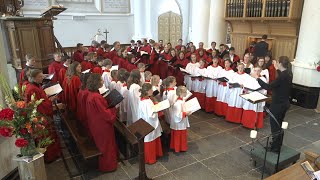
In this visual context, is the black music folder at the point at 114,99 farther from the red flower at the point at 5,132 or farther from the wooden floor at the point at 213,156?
the red flower at the point at 5,132

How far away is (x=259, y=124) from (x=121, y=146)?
345 cm

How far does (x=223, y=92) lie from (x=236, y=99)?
0.48m

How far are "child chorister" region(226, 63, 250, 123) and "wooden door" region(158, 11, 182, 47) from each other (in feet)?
33.9

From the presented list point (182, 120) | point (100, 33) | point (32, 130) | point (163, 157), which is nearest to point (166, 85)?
point (182, 120)

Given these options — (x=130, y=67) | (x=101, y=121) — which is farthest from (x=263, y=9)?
(x=101, y=121)

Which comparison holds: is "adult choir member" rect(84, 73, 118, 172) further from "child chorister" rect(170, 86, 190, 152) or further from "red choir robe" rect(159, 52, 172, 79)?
"red choir robe" rect(159, 52, 172, 79)

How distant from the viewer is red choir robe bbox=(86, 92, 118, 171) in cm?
410

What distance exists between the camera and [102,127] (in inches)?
165

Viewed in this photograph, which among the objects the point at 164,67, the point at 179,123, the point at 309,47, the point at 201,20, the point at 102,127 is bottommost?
the point at 179,123

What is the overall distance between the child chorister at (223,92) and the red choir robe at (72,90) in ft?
12.2

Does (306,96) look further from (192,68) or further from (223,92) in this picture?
(192,68)

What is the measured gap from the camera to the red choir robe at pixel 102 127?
13.5 ft

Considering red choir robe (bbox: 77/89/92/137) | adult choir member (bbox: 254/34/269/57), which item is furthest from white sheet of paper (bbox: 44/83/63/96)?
adult choir member (bbox: 254/34/269/57)

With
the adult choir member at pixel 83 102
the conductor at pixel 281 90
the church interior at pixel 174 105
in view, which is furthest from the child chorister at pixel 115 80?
the conductor at pixel 281 90
